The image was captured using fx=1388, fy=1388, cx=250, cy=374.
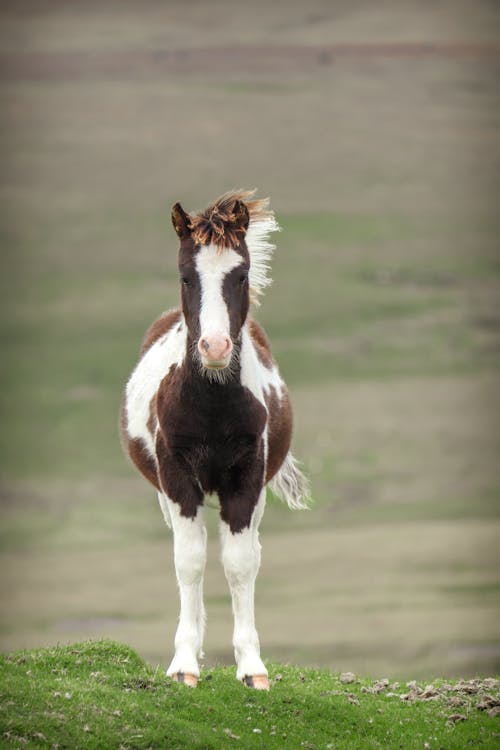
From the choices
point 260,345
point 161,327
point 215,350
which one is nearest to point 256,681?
point 215,350

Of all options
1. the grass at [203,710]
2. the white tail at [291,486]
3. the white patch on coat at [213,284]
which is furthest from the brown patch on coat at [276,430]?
the grass at [203,710]

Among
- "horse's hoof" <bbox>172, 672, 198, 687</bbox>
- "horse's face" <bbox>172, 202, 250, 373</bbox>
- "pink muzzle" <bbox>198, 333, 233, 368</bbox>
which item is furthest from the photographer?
"horse's hoof" <bbox>172, 672, 198, 687</bbox>

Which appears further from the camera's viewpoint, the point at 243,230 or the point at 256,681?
the point at 256,681

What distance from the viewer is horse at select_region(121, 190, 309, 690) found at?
13.1m

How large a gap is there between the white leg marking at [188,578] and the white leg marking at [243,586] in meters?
0.25

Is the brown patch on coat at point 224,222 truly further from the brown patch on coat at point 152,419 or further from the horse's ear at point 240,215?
the brown patch on coat at point 152,419

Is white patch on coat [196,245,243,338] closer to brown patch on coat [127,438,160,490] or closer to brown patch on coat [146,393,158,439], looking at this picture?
brown patch on coat [146,393,158,439]

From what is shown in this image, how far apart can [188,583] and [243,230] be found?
138 inches

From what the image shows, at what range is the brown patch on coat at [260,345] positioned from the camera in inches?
599

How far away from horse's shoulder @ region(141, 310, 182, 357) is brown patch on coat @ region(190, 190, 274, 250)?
2.28m

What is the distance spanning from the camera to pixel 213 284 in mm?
12906

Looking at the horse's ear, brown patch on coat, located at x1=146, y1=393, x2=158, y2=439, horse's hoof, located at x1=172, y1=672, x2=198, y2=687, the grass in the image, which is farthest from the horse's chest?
the grass

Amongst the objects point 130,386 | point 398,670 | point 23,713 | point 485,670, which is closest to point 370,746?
point 23,713

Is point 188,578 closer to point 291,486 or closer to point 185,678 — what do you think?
point 185,678
